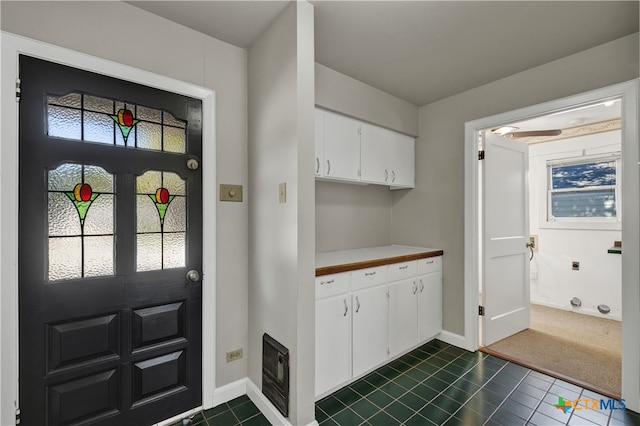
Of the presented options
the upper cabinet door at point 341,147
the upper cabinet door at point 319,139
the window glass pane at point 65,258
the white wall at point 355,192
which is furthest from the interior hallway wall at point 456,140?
the window glass pane at point 65,258

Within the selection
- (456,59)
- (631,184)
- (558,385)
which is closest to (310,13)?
(456,59)

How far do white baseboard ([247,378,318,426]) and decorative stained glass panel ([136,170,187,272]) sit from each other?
3.30 ft

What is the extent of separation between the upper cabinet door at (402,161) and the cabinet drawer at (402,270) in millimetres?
856

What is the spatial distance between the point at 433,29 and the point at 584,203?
11.9 feet

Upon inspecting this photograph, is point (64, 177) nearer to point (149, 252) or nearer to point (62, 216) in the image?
point (62, 216)

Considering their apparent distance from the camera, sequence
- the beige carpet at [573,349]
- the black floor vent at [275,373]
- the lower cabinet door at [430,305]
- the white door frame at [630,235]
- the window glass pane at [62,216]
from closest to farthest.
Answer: the window glass pane at [62,216]
the black floor vent at [275,373]
the white door frame at [630,235]
the beige carpet at [573,349]
the lower cabinet door at [430,305]

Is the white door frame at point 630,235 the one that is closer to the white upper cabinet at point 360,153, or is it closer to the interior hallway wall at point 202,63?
the white upper cabinet at point 360,153

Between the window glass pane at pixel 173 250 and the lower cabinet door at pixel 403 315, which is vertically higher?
the window glass pane at pixel 173 250

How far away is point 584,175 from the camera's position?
4012 millimetres

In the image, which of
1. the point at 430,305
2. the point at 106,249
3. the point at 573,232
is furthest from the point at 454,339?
the point at 106,249

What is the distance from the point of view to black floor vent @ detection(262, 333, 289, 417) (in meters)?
1.75

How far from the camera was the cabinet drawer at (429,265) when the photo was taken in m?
2.80

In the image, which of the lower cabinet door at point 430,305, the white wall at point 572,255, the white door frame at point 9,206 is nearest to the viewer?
the white door frame at point 9,206

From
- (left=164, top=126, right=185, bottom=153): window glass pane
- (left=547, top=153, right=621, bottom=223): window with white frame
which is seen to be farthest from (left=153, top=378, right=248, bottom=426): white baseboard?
(left=547, top=153, right=621, bottom=223): window with white frame
